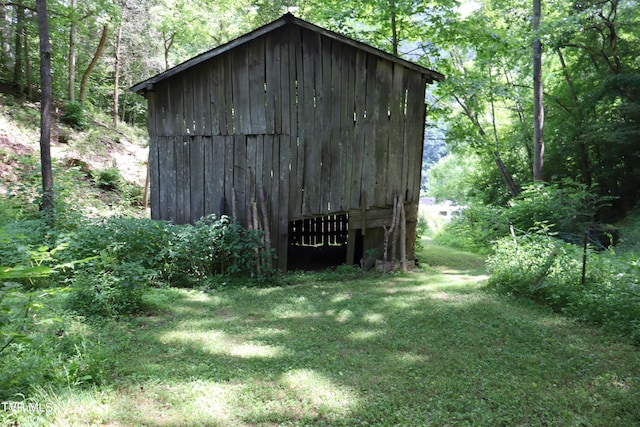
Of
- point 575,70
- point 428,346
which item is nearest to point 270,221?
point 428,346

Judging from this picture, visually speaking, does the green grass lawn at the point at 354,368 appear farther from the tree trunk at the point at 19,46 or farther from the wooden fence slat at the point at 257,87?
the tree trunk at the point at 19,46

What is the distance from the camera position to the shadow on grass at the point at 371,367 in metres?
3.52

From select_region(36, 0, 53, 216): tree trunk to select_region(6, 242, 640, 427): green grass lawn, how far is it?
3704mm

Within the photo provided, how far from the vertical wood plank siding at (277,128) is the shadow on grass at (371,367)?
322cm

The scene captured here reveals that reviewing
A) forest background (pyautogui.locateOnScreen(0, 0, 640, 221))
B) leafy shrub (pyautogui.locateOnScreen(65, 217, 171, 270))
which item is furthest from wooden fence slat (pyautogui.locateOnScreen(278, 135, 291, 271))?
forest background (pyautogui.locateOnScreen(0, 0, 640, 221))

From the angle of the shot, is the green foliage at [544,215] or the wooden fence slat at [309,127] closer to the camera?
the wooden fence slat at [309,127]

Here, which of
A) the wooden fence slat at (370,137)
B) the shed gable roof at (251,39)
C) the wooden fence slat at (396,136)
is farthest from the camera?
the wooden fence slat at (396,136)

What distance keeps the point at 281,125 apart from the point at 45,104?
15.5 ft

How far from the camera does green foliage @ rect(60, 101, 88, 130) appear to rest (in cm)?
1780

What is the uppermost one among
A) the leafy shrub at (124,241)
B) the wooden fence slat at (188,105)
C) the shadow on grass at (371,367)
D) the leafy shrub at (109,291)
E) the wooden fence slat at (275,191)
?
the wooden fence slat at (188,105)

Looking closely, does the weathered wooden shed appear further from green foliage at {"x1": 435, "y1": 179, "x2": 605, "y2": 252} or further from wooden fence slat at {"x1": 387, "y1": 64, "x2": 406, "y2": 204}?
green foliage at {"x1": 435, "y1": 179, "x2": 605, "y2": 252}

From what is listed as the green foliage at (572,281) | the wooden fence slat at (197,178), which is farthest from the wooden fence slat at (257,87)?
the green foliage at (572,281)

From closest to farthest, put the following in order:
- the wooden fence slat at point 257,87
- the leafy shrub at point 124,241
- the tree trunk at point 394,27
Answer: the leafy shrub at point 124,241
the wooden fence slat at point 257,87
the tree trunk at point 394,27

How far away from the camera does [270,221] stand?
925 cm
